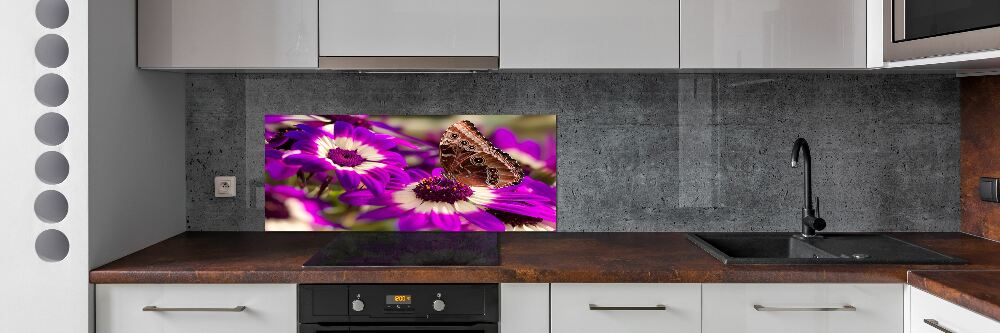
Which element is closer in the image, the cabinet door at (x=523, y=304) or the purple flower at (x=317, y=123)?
the cabinet door at (x=523, y=304)

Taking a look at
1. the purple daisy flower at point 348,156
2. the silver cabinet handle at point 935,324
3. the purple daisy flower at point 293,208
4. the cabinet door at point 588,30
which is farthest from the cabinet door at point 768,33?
the purple daisy flower at point 293,208

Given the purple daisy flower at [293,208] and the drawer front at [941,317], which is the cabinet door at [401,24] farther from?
the drawer front at [941,317]

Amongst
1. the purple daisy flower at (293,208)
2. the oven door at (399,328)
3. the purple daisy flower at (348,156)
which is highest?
the purple daisy flower at (348,156)

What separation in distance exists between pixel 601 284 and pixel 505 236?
62cm

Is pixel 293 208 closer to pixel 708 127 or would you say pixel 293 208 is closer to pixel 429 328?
pixel 429 328

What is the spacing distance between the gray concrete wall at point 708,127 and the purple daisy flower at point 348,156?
0.09 m

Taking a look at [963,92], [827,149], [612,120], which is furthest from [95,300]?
[963,92]

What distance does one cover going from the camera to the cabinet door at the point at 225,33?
215cm

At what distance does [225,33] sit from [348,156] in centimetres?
60

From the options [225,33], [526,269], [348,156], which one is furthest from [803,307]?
[225,33]

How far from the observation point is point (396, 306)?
1.87 metres

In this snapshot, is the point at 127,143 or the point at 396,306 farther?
the point at 127,143

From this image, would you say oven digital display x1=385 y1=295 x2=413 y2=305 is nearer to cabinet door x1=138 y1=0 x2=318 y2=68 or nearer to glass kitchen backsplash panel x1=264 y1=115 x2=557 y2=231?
glass kitchen backsplash panel x1=264 y1=115 x2=557 y2=231
